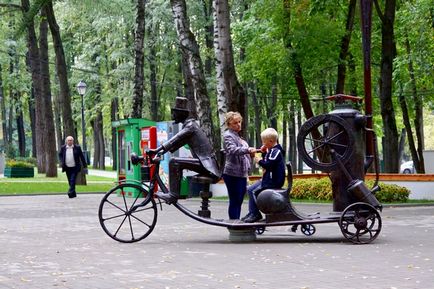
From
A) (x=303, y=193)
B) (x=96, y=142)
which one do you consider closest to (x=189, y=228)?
(x=303, y=193)

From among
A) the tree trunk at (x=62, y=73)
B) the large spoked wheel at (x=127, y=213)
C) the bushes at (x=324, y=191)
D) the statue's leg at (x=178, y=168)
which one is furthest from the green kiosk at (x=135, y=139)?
the statue's leg at (x=178, y=168)

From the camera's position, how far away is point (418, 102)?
39.7m

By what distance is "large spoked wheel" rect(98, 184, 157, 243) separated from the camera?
41.6 ft

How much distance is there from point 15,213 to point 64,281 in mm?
11316

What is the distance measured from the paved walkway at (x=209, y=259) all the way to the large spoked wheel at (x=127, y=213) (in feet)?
0.73

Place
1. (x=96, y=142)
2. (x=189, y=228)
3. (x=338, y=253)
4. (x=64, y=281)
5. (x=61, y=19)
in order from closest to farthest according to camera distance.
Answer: (x=64, y=281), (x=338, y=253), (x=189, y=228), (x=61, y=19), (x=96, y=142)

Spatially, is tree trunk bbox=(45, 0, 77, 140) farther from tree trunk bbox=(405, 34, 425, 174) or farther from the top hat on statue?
the top hat on statue

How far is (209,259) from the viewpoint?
1062cm

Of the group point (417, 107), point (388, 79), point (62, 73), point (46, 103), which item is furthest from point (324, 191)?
point (46, 103)

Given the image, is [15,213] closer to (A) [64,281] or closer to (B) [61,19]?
(A) [64,281]

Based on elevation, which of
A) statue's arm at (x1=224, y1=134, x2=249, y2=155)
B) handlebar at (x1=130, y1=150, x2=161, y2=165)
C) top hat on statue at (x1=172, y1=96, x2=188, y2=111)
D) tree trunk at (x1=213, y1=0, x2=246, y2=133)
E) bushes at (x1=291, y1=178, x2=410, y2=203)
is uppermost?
tree trunk at (x1=213, y1=0, x2=246, y2=133)

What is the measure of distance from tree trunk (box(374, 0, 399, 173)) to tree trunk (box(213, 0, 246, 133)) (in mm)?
5311

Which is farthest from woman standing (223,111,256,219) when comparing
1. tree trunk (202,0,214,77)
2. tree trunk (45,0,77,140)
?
tree trunk (202,0,214,77)

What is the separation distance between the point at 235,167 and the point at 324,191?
10.2m
